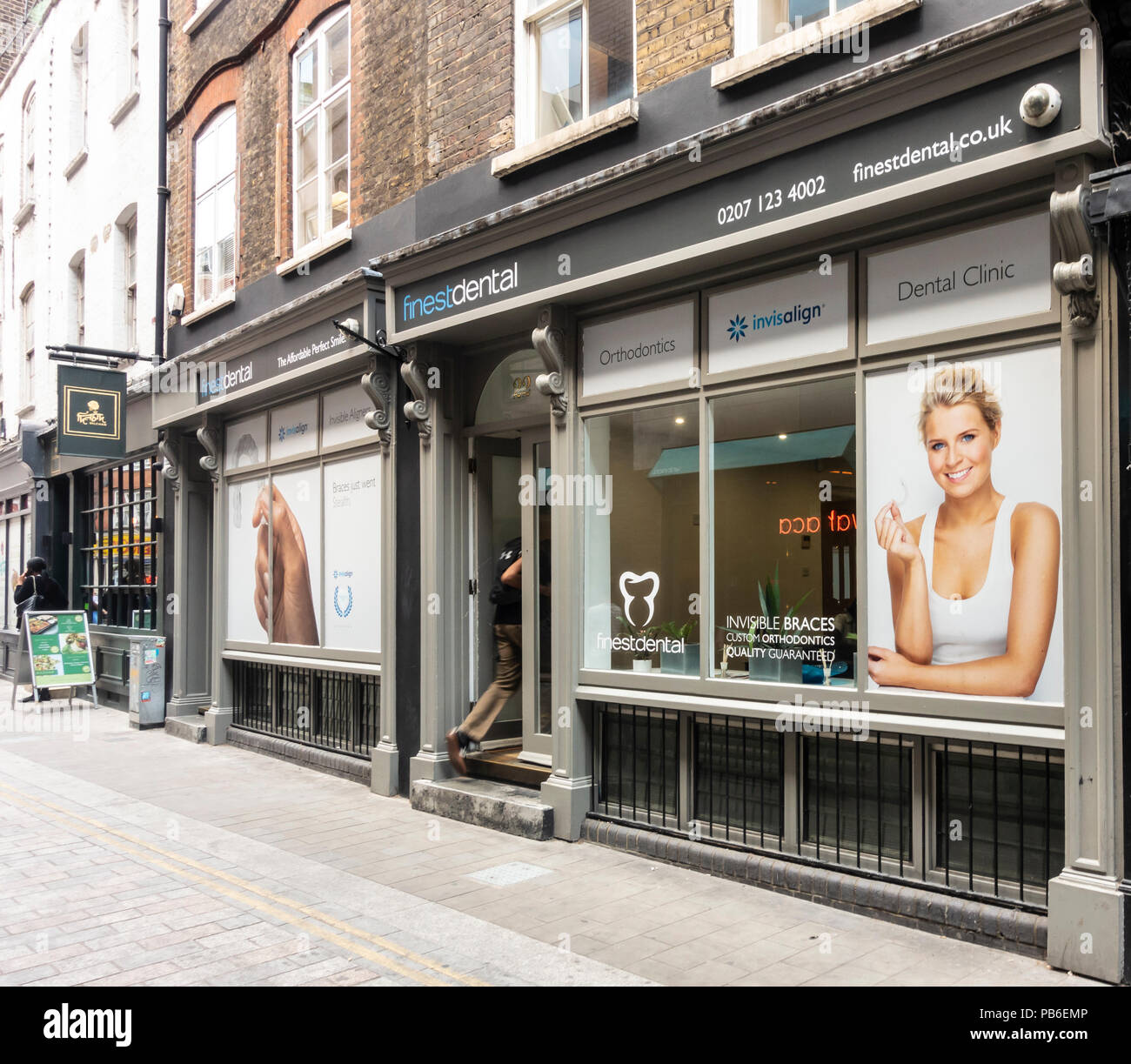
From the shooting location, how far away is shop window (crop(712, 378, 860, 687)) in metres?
5.81

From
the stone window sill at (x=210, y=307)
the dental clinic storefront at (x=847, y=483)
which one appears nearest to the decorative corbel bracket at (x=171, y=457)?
the stone window sill at (x=210, y=307)

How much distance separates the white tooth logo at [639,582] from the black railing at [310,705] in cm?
320

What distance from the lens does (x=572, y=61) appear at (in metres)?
7.50

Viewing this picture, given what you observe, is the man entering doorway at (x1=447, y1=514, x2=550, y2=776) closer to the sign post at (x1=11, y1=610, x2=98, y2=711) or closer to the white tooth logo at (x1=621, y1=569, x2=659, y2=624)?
the white tooth logo at (x1=621, y1=569, x2=659, y2=624)

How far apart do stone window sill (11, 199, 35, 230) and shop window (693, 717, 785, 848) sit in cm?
1812

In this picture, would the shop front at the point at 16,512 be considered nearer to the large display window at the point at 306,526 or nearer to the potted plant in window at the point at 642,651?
the large display window at the point at 306,526

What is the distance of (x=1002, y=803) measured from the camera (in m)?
5.09

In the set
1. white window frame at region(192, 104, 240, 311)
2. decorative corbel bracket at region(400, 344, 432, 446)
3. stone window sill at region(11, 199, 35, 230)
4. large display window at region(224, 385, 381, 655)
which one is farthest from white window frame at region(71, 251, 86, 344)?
decorative corbel bracket at region(400, 344, 432, 446)

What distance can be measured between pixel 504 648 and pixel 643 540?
1.88 metres

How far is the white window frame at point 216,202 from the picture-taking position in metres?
11.8

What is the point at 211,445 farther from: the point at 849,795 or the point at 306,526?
the point at 849,795
